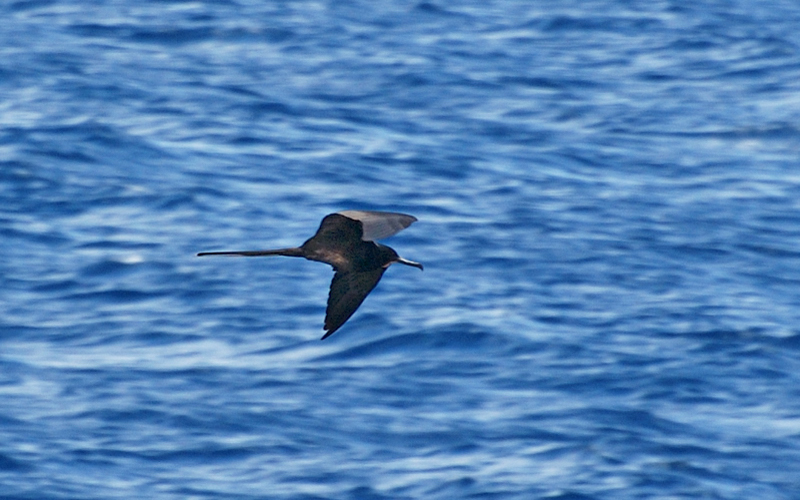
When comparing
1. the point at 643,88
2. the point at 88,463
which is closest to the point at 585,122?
the point at 643,88

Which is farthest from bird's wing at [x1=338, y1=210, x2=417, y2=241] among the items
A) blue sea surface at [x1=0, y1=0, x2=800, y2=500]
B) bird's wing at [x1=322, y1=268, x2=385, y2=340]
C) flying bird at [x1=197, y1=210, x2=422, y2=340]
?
blue sea surface at [x1=0, y1=0, x2=800, y2=500]

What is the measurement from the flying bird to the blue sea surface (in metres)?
2.79

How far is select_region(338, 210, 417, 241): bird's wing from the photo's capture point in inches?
247

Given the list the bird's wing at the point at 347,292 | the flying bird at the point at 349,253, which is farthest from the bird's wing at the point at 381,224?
the bird's wing at the point at 347,292

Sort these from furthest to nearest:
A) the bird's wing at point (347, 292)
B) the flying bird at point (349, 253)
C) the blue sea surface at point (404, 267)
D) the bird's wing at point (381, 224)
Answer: the blue sea surface at point (404, 267) < the bird's wing at point (347, 292) < the flying bird at point (349, 253) < the bird's wing at point (381, 224)

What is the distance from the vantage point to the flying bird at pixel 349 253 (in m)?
6.43

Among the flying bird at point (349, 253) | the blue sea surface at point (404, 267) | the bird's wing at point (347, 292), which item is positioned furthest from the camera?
the blue sea surface at point (404, 267)

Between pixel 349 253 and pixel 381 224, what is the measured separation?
0.61 meters

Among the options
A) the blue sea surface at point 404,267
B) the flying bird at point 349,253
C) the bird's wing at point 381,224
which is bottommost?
the blue sea surface at point 404,267

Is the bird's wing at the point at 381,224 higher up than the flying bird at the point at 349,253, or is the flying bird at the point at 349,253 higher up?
the bird's wing at the point at 381,224

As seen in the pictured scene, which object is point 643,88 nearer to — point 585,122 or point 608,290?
point 585,122

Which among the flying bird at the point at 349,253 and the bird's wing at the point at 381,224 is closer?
the bird's wing at the point at 381,224

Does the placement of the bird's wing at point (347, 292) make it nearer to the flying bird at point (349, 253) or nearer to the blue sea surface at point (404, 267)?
the flying bird at point (349, 253)

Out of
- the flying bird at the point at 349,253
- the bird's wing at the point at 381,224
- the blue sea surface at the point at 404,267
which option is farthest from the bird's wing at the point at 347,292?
the blue sea surface at the point at 404,267
